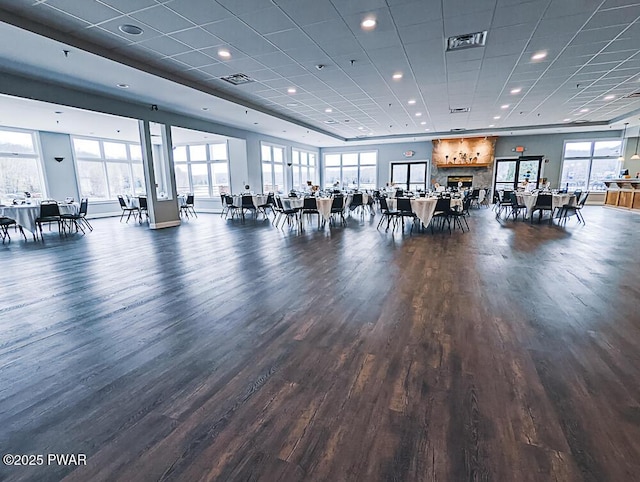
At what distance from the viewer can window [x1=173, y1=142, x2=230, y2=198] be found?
12883mm

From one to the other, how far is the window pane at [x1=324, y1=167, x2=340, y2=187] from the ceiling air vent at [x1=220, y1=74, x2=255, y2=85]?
38.5 ft

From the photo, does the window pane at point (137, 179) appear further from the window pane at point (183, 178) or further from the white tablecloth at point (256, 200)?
the white tablecloth at point (256, 200)

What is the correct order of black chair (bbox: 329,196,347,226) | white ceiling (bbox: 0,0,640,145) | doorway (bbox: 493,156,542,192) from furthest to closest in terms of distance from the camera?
doorway (bbox: 493,156,542,192)
black chair (bbox: 329,196,347,226)
white ceiling (bbox: 0,0,640,145)

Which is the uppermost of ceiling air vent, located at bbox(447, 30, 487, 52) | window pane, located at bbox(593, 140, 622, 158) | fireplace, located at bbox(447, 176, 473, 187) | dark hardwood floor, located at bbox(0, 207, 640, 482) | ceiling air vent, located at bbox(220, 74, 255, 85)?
ceiling air vent, located at bbox(220, 74, 255, 85)

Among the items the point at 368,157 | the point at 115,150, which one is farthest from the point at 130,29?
the point at 368,157

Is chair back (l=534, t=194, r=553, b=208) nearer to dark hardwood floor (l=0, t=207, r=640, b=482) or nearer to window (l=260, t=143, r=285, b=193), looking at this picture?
dark hardwood floor (l=0, t=207, r=640, b=482)

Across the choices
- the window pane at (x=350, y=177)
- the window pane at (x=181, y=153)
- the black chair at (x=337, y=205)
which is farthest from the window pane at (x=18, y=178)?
the window pane at (x=350, y=177)

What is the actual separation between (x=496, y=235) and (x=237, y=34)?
20.3ft

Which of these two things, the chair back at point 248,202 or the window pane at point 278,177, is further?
the window pane at point 278,177

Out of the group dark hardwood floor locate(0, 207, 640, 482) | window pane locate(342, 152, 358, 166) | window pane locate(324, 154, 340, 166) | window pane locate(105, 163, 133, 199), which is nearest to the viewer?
dark hardwood floor locate(0, 207, 640, 482)

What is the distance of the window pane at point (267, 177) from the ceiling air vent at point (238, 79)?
6331mm

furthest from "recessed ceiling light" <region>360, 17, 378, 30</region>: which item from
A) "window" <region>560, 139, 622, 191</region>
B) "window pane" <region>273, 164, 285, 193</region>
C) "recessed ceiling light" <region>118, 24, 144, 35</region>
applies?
"window" <region>560, 139, 622, 191</region>

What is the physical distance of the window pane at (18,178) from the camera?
9675 millimetres

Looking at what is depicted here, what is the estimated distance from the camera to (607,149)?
44.7 feet
